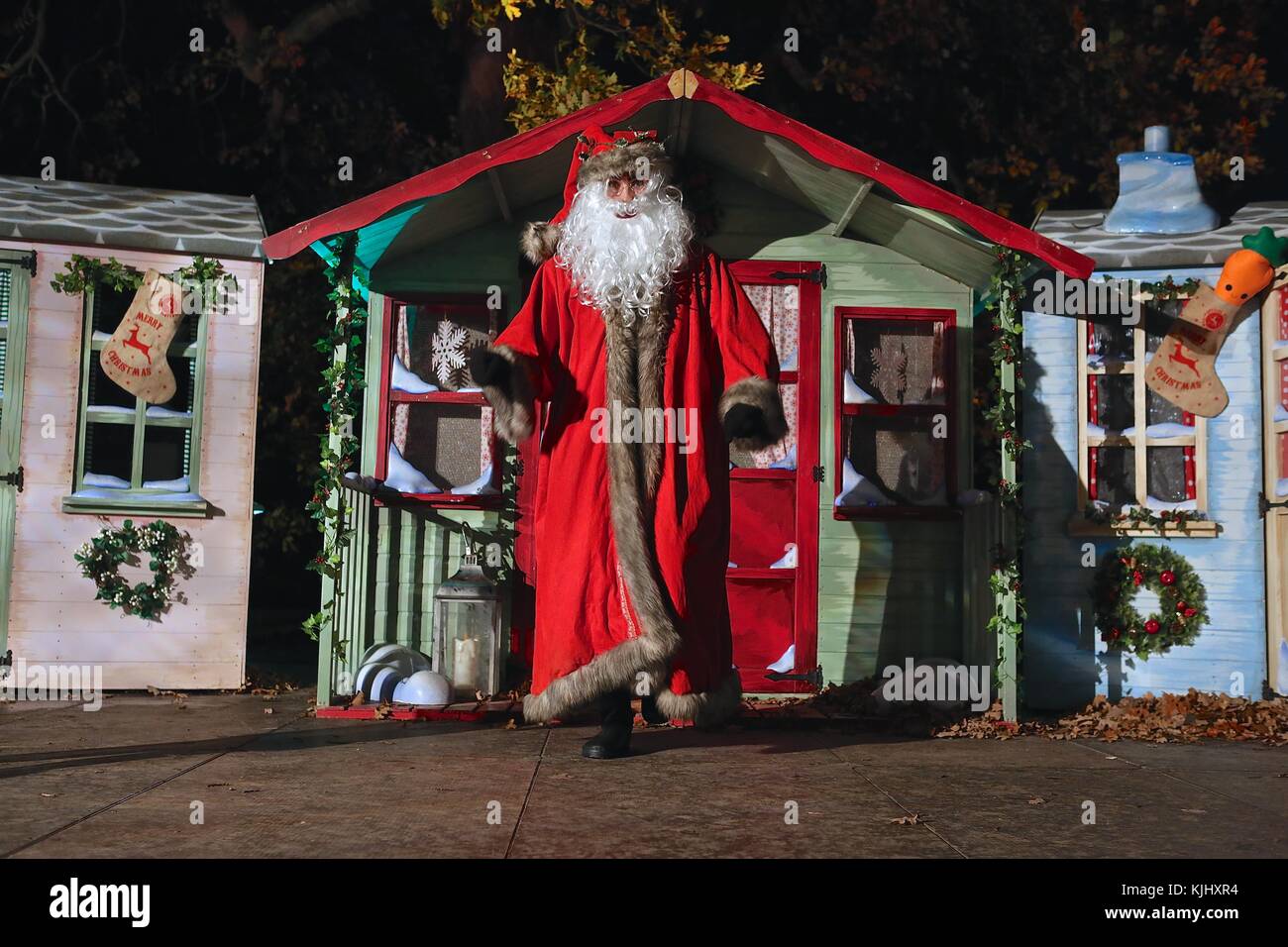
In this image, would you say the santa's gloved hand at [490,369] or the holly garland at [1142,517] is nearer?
the santa's gloved hand at [490,369]

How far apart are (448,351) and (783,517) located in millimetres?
2073

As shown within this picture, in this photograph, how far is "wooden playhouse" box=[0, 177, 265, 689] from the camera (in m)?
7.41

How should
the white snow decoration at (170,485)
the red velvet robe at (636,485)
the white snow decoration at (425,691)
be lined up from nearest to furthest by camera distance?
the red velvet robe at (636,485)
the white snow decoration at (425,691)
the white snow decoration at (170,485)

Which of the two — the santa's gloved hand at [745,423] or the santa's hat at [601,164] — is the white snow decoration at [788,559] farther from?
the santa's hat at [601,164]

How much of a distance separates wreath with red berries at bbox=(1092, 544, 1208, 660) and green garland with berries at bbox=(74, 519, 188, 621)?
5.28 m

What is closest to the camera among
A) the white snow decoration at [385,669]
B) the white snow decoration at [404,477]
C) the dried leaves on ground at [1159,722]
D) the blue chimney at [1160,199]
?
the dried leaves on ground at [1159,722]

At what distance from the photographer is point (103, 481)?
298 inches

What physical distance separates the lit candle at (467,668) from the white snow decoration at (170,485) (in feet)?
6.70

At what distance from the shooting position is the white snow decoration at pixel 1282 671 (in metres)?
7.17

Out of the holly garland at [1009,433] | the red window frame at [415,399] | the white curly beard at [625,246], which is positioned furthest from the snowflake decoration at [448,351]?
the holly garland at [1009,433]

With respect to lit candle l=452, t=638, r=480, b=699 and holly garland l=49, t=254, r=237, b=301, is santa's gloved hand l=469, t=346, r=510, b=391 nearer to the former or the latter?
lit candle l=452, t=638, r=480, b=699

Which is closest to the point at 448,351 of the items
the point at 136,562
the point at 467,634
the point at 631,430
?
the point at 467,634

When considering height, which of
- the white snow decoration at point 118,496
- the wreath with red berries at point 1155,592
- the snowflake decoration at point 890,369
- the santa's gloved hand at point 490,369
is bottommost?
the wreath with red berries at point 1155,592

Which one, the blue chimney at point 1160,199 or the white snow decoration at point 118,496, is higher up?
the blue chimney at point 1160,199
